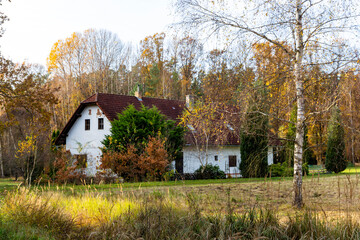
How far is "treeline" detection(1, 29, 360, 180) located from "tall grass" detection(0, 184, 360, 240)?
258 cm

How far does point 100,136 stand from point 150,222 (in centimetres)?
1930

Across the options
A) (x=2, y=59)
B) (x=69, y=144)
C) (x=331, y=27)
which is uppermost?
(x=2, y=59)

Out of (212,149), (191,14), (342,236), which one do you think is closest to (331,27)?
(191,14)

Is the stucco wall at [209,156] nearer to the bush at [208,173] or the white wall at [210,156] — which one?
the white wall at [210,156]

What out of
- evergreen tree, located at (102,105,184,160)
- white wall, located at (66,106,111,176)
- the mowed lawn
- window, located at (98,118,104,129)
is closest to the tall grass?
the mowed lawn

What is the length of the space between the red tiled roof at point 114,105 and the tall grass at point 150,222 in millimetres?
15144

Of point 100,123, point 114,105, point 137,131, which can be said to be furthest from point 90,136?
point 137,131

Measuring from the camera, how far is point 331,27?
7773 mm

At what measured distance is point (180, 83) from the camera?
39.3 metres

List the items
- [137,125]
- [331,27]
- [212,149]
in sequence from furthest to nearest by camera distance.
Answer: [212,149], [137,125], [331,27]

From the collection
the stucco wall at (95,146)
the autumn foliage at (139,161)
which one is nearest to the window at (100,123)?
the stucco wall at (95,146)

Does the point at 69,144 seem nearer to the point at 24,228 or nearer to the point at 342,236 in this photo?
the point at 24,228

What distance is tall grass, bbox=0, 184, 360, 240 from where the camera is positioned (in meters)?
5.23

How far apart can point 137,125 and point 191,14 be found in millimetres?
11979
